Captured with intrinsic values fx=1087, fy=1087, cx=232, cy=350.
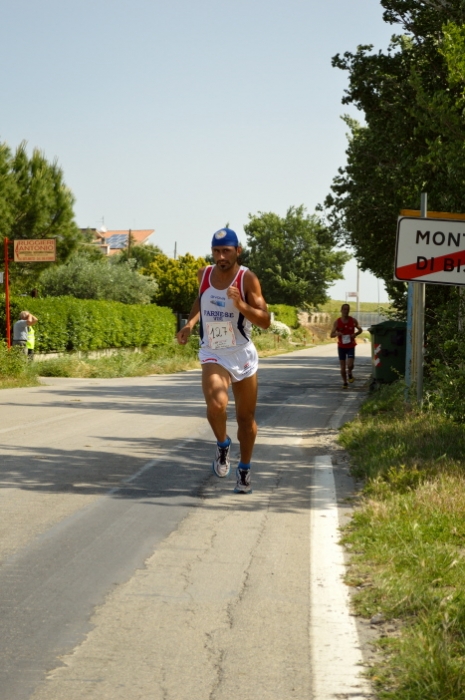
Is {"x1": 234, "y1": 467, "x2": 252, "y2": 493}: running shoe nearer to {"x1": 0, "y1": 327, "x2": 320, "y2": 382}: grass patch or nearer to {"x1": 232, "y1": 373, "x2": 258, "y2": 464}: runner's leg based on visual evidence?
{"x1": 232, "y1": 373, "x2": 258, "y2": 464}: runner's leg

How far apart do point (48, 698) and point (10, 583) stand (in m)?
1.64

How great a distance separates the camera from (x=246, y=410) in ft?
27.6

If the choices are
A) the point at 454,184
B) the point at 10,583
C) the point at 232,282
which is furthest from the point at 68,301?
the point at 10,583

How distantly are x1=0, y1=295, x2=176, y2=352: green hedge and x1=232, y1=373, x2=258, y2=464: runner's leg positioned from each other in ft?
80.6

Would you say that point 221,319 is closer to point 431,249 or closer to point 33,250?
point 431,249

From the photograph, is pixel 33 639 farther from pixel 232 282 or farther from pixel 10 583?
pixel 232 282

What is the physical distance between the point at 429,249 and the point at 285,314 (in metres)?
67.5

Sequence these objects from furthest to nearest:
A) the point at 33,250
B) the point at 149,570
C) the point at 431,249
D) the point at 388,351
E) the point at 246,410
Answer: the point at 33,250, the point at 388,351, the point at 431,249, the point at 246,410, the point at 149,570

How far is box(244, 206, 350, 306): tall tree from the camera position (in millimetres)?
91688

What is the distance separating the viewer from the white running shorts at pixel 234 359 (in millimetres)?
8264

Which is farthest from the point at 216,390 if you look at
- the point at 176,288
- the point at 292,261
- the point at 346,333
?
the point at 292,261

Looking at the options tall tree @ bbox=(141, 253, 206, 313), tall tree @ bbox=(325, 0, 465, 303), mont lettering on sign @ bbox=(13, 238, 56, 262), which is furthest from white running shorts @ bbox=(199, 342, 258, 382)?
tall tree @ bbox=(141, 253, 206, 313)

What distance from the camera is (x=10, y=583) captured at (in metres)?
5.48

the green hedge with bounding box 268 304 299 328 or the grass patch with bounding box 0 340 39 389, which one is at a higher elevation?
the green hedge with bounding box 268 304 299 328
